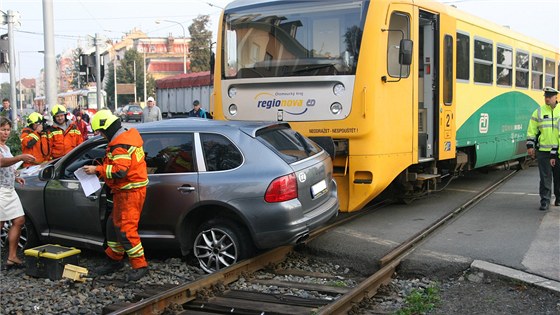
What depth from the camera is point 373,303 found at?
5520 mm

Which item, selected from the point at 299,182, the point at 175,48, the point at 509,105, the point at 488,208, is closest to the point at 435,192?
the point at 488,208

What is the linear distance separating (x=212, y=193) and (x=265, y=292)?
1.19 meters

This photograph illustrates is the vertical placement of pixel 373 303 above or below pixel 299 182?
below

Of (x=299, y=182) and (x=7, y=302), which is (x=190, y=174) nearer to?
(x=299, y=182)

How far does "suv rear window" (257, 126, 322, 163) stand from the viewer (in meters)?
6.54

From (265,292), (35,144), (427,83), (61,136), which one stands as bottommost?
(265,292)

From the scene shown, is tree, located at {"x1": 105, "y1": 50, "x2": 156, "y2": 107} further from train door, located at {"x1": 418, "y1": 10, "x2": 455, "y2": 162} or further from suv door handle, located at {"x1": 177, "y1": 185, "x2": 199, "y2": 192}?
suv door handle, located at {"x1": 177, "y1": 185, "x2": 199, "y2": 192}

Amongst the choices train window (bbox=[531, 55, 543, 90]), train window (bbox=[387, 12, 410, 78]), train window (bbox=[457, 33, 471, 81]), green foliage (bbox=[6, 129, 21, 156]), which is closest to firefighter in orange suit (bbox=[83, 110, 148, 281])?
train window (bbox=[387, 12, 410, 78])

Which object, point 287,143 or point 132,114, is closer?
point 287,143

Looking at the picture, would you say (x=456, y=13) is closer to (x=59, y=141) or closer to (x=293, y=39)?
(x=293, y=39)

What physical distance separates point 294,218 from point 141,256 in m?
1.62

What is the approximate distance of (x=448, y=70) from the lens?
32.1 ft

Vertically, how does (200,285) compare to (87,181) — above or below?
below

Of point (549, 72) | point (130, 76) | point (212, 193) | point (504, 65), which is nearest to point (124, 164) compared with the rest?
point (212, 193)
